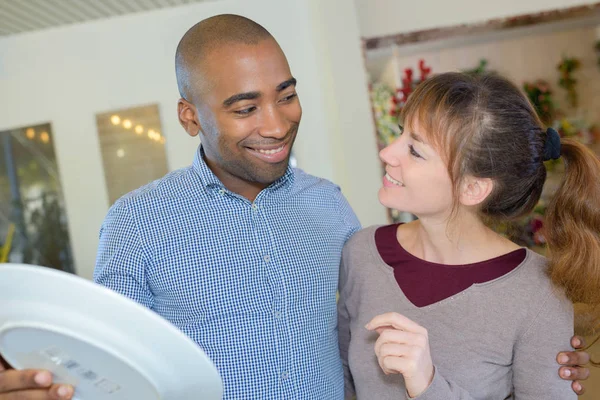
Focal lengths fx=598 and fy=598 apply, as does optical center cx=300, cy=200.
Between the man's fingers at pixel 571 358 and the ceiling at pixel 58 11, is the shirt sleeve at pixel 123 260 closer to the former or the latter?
the man's fingers at pixel 571 358

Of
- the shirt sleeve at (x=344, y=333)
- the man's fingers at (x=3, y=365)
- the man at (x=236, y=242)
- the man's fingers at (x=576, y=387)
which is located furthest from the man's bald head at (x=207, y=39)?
the man's fingers at (x=576, y=387)

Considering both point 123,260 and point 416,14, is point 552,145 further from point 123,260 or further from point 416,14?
point 416,14

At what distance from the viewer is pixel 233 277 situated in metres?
1.28

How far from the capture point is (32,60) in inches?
179

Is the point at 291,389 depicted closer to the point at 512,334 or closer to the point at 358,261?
the point at 358,261

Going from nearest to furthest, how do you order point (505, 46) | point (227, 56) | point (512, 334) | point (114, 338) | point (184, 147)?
point (114, 338) → point (512, 334) → point (227, 56) → point (184, 147) → point (505, 46)

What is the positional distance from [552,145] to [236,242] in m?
0.71

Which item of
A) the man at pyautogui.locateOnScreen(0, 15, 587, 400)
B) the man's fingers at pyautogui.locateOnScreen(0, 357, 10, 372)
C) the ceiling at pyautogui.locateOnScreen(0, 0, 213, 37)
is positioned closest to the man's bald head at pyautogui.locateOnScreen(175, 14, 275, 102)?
the man at pyautogui.locateOnScreen(0, 15, 587, 400)

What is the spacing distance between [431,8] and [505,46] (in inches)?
65.3

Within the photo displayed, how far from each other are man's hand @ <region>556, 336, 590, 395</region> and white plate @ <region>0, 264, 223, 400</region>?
2.31 feet

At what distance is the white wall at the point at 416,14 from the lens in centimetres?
403

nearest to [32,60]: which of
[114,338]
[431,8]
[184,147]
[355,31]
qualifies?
[184,147]

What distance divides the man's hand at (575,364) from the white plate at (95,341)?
2.31 feet

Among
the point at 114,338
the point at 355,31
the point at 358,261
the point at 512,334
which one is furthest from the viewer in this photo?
the point at 355,31
